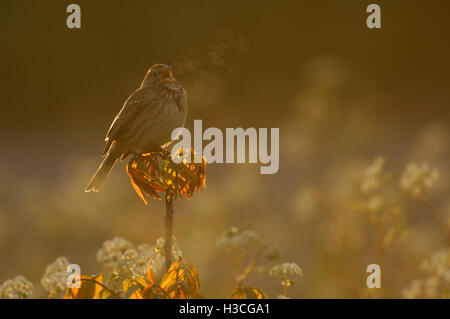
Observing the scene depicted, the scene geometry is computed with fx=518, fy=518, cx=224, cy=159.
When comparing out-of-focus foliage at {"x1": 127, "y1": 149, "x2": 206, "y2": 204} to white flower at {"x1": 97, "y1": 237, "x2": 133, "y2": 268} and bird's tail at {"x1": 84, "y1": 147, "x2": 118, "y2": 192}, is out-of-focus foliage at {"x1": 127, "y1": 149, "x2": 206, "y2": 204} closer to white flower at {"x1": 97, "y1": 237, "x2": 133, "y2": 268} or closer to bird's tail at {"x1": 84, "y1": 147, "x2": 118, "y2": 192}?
white flower at {"x1": 97, "y1": 237, "x2": 133, "y2": 268}

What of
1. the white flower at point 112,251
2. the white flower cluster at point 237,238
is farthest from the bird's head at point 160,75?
the white flower at point 112,251

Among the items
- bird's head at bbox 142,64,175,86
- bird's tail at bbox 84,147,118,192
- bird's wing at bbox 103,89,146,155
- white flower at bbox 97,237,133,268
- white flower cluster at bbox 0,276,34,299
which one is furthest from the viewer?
bird's head at bbox 142,64,175,86

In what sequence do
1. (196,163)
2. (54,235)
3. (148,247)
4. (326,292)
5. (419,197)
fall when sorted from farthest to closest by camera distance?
1. (54,235)
2. (326,292)
3. (419,197)
4. (148,247)
5. (196,163)

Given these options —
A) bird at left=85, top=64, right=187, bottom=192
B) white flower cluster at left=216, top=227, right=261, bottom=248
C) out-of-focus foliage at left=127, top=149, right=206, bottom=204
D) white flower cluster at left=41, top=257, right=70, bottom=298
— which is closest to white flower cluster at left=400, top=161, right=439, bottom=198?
white flower cluster at left=216, top=227, right=261, bottom=248

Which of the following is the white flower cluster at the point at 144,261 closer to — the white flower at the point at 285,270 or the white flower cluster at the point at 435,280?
the white flower at the point at 285,270
